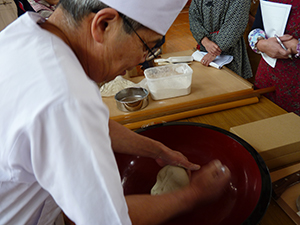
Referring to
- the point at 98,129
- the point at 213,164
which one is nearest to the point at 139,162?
the point at 213,164

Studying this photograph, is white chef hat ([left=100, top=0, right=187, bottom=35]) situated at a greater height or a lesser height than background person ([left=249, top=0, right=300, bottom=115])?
greater

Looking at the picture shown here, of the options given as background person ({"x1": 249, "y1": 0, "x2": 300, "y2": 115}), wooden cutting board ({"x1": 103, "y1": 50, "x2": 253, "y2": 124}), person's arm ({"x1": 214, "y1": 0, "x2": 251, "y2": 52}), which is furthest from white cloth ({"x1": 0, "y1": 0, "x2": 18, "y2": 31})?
background person ({"x1": 249, "y1": 0, "x2": 300, "y2": 115})

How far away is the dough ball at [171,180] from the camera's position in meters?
0.75

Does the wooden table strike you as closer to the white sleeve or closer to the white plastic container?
the white plastic container

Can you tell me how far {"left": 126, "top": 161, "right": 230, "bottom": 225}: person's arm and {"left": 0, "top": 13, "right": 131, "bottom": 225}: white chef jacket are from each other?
12cm

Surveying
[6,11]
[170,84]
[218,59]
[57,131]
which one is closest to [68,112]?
[57,131]

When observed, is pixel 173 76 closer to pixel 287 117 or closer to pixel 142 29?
pixel 287 117

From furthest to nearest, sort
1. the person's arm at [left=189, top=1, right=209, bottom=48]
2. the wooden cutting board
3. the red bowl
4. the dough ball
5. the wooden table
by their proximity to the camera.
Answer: the person's arm at [left=189, top=1, right=209, bottom=48] → the wooden cutting board → the wooden table → the dough ball → the red bowl

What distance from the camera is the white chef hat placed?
1.57ft

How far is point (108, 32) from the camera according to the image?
490 millimetres

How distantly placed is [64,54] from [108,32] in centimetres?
13

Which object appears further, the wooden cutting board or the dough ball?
the wooden cutting board

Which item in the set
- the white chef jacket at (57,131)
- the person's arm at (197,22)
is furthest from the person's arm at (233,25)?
the white chef jacket at (57,131)

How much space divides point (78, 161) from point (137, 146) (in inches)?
17.5
